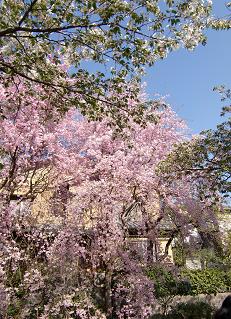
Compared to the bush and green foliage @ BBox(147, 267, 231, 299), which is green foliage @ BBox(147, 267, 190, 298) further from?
the bush

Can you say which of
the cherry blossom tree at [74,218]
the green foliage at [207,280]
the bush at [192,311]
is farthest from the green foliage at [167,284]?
the cherry blossom tree at [74,218]

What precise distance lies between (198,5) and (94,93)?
2.77m

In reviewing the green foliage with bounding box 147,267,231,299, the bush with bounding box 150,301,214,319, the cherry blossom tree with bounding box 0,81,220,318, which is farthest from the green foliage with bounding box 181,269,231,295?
the cherry blossom tree with bounding box 0,81,220,318

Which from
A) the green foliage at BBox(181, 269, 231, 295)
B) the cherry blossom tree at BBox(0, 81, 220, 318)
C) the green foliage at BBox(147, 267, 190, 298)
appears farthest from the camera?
the green foliage at BBox(181, 269, 231, 295)

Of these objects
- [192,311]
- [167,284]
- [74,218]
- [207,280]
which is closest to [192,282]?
[207,280]

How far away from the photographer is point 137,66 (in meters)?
8.39

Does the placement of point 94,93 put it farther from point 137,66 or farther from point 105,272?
point 105,272

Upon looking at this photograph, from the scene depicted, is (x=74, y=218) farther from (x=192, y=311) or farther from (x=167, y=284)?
(x=192, y=311)

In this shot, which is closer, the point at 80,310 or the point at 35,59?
the point at 35,59

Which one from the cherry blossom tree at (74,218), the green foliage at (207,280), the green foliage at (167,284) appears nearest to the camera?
the cherry blossom tree at (74,218)

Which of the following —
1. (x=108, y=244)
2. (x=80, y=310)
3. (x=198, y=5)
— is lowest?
(x=80, y=310)

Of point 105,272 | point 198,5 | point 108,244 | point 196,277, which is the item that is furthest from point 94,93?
point 196,277

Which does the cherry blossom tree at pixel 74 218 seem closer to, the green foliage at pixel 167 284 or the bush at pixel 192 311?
the green foliage at pixel 167 284

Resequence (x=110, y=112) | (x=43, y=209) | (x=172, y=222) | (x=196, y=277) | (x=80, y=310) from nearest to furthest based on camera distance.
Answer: (x=110, y=112) → (x=80, y=310) → (x=43, y=209) → (x=172, y=222) → (x=196, y=277)
